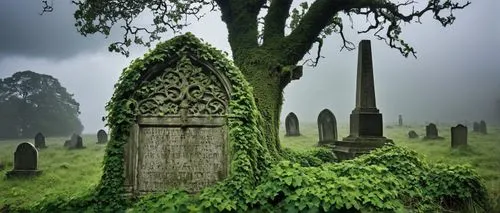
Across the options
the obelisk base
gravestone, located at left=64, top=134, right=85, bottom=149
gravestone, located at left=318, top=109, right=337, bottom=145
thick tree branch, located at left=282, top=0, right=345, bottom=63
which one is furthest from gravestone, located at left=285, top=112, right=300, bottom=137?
gravestone, located at left=64, top=134, right=85, bottom=149

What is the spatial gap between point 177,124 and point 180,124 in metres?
0.06

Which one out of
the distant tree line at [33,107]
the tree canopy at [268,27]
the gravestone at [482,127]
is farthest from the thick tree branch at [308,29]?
the distant tree line at [33,107]

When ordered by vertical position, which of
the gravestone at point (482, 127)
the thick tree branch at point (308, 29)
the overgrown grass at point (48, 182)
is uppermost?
the thick tree branch at point (308, 29)

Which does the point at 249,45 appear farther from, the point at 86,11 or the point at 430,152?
the point at 430,152

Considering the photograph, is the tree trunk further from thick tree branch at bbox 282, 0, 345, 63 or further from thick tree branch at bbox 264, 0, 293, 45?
thick tree branch at bbox 264, 0, 293, 45

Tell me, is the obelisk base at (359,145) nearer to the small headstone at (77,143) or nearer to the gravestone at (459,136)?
the gravestone at (459,136)

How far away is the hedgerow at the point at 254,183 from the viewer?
560cm

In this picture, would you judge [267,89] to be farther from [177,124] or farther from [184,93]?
[177,124]

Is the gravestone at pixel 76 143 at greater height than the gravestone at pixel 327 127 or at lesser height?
lesser

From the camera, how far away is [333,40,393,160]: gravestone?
12.0 meters

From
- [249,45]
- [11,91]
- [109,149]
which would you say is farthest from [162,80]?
[11,91]

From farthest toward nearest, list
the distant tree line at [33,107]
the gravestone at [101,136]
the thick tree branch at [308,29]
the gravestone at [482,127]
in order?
the distant tree line at [33,107] < the gravestone at [482,127] < the gravestone at [101,136] < the thick tree branch at [308,29]

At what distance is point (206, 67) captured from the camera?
6.96 metres

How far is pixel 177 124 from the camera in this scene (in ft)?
22.1
